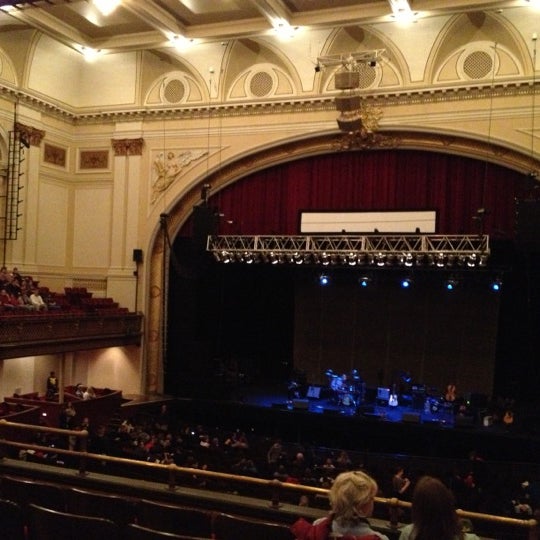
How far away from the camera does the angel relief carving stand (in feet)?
57.1

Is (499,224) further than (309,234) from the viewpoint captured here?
No

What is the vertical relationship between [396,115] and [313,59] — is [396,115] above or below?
below

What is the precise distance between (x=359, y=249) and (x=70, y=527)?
39.0ft

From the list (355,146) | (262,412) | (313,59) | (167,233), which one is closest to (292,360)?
(262,412)

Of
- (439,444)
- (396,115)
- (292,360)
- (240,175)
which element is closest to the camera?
(439,444)

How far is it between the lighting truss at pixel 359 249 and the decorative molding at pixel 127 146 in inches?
154

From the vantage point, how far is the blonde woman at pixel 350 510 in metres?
2.70

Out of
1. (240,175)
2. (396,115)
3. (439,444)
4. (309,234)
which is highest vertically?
(396,115)

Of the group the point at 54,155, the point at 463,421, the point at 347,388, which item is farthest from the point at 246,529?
the point at 54,155

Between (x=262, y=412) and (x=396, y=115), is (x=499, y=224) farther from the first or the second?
(x=262, y=412)

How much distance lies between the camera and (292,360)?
65.3 ft

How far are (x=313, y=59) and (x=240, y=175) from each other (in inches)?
137

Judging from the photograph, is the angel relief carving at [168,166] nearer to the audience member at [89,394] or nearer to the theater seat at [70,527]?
the audience member at [89,394]

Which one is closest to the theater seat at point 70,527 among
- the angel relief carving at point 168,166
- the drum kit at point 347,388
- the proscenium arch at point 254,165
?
the drum kit at point 347,388
